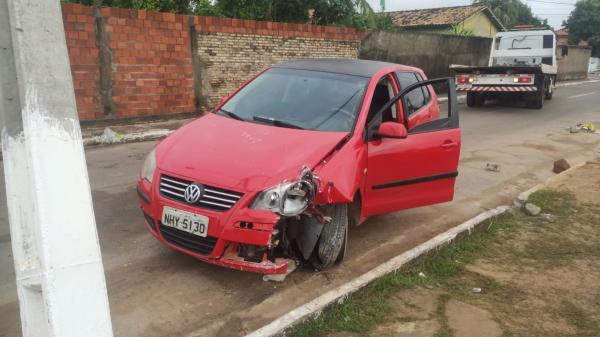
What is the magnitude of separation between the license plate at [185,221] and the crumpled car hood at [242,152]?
24 centimetres

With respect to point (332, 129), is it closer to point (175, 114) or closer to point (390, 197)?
point (390, 197)

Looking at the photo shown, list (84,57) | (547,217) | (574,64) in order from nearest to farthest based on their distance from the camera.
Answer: (547,217), (84,57), (574,64)

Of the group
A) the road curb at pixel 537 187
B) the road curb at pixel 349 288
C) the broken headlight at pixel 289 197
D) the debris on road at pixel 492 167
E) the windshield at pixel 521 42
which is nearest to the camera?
the road curb at pixel 349 288

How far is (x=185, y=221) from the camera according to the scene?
11.0ft

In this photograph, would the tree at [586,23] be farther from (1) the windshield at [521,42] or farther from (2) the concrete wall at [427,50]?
(1) the windshield at [521,42]

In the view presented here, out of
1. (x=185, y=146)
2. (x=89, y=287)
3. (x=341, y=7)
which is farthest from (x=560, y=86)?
(x=89, y=287)

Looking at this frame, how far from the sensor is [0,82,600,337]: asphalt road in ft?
10.4

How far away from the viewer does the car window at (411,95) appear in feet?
16.4

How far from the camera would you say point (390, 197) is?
4379mm

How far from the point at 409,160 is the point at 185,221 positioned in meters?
2.08

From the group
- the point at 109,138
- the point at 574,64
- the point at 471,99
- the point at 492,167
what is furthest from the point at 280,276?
the point at 574,64

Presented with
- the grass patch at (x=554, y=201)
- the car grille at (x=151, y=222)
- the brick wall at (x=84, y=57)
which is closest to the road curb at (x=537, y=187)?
the grass patch at (x=554, y=201)

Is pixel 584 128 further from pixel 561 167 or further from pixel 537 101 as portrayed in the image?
pixel 561 167

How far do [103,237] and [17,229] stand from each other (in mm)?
2524
